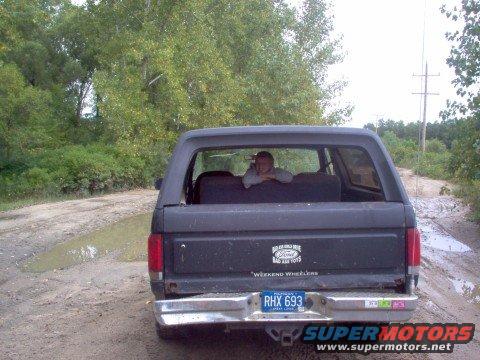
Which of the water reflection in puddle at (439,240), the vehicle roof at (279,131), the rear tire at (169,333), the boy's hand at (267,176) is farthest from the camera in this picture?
the water reflection in puddle at (439,240)

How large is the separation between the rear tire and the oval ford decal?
1.46m

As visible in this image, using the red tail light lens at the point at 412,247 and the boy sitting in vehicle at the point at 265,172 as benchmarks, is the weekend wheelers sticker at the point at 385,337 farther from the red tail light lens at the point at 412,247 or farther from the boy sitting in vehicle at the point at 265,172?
the boy sitting in vehicle at the point at 265,172

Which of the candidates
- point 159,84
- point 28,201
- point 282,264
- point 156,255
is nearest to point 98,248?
point 156,255

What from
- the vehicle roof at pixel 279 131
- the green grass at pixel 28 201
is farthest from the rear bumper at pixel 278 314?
the green grass at pixel 28 201

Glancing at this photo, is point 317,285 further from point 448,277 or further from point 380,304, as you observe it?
point 448,277

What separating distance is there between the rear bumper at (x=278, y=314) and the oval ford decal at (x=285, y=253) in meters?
0.31

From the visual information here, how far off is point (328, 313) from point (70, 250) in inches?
310

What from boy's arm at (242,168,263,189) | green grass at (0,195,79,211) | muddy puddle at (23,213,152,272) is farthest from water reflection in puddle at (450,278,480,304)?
green grass at (0,195,79,211)

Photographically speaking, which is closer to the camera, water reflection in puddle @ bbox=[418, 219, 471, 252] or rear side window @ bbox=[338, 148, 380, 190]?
rear side window @ bbox=[338, 148, 380, 190]

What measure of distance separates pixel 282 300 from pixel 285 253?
0.34 metres

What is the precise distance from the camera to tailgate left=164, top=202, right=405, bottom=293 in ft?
14.2


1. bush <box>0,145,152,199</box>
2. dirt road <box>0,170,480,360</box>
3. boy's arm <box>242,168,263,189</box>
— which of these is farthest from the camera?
bush <box>0,145,152,199</box>

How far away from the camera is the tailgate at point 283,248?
4324 millimetres

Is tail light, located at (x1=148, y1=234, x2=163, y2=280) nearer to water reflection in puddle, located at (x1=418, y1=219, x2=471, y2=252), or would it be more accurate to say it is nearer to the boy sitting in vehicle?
the boy sitting in vehicle
